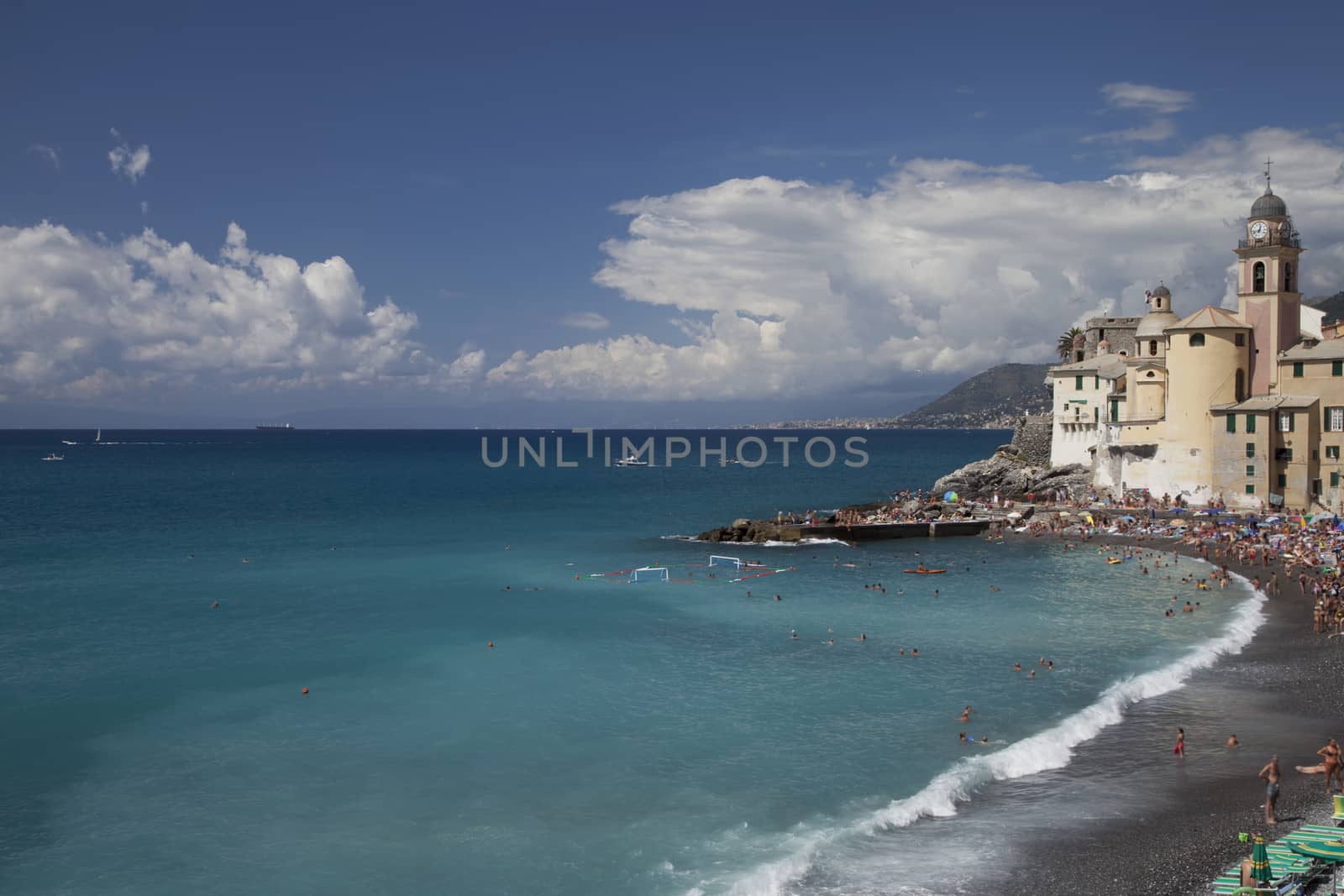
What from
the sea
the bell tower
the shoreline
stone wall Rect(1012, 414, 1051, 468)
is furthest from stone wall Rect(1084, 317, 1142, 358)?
the shoreline

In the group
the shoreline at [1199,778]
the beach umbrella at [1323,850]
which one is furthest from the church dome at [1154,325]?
the beach umbrella at [1323,850]

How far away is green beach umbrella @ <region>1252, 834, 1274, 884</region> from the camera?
14719 mm

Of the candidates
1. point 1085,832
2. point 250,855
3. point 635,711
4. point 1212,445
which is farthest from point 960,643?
point 1212,445

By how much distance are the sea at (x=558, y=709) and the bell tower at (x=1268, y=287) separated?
19.1 m

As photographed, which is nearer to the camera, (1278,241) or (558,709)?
(558,709)

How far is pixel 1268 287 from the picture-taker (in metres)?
60.8

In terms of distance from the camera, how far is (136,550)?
5959 centimetres

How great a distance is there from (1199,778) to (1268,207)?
55.1 m

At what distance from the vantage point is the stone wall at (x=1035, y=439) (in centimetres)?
8400

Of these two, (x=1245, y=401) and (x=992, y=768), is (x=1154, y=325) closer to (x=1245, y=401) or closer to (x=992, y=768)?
(x=1245, y=401)

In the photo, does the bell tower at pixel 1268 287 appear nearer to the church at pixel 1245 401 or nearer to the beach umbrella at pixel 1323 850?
the church at pixel 1245 401

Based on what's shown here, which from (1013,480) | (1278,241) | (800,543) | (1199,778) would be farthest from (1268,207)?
(1199,778)

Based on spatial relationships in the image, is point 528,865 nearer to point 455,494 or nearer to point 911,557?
point 911,557

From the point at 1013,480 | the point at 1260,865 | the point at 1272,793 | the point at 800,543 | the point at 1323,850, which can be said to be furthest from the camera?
the point at 1013,480
